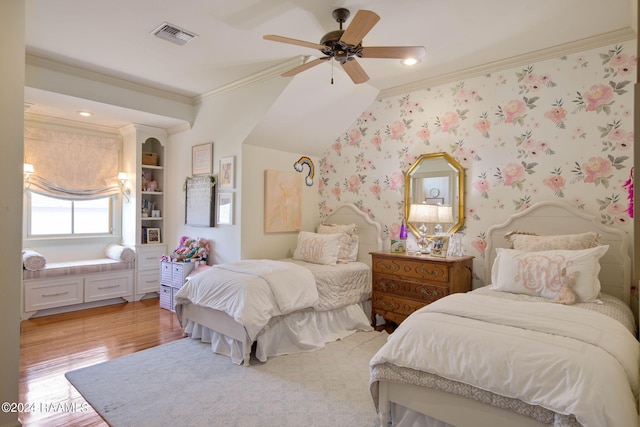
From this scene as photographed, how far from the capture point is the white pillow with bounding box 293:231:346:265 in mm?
4008

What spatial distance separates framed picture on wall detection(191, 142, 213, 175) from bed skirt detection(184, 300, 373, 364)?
193cm

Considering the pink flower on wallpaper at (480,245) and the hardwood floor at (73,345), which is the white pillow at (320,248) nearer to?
the pink flower on wallpaper at (480,245)

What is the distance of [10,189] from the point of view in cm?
174

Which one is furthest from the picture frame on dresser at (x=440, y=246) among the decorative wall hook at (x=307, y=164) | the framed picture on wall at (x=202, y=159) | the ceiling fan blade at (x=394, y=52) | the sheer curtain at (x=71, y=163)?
the sheer curtain at (x=71, y=163)

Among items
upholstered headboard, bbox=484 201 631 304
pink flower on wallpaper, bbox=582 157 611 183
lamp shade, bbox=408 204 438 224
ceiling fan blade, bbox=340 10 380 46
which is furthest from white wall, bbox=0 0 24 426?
pink flower on wallpaper, bbox=582 157 611 183

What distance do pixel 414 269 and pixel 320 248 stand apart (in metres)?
1.07

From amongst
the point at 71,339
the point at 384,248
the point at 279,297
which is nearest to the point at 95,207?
the point at 71,339

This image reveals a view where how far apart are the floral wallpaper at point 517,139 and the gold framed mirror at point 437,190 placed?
9 cm

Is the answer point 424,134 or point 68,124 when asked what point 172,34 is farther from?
point 68,124

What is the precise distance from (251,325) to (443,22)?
108 inches

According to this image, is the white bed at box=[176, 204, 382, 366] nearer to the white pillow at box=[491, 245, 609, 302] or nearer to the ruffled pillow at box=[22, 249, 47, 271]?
the white pillow at box=[491, 245, 609, 302]

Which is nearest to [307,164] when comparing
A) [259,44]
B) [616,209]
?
[259,44]

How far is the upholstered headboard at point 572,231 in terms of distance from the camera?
111 inches

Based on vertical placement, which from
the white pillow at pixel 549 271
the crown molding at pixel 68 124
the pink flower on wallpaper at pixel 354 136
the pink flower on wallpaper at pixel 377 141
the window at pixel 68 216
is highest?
the crown molding at pixel 68 124
